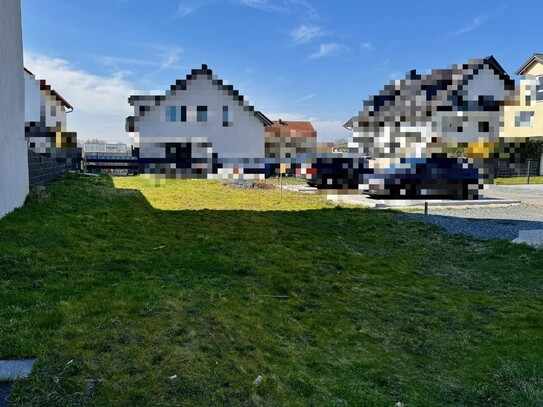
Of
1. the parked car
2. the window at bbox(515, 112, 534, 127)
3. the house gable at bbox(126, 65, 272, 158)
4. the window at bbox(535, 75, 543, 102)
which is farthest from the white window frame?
the house gable at bbox(126, 65, 272, 158)

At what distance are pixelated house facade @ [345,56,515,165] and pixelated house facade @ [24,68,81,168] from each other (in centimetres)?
1349

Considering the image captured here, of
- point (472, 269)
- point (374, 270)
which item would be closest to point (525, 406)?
point (374, 270)

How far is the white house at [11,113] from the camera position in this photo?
19.2 feet

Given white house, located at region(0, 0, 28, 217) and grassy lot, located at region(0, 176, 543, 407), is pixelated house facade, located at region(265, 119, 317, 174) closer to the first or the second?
white house, located at region(0, 0, 28, 217)

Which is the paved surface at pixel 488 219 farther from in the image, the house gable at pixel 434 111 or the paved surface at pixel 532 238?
the house gable at pixel 434 111

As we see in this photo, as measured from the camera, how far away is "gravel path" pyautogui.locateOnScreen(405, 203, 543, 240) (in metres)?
7.87

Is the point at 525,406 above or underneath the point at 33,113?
underneath

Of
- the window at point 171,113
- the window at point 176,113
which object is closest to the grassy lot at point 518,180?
the window at point 176,113

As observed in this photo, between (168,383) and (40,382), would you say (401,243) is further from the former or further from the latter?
(40,382)

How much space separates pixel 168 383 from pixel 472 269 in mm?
4593

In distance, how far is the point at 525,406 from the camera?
7.38 ft

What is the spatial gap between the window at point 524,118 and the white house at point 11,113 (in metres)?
25.1

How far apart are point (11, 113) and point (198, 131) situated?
16976 mm

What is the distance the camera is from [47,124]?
20.6m
